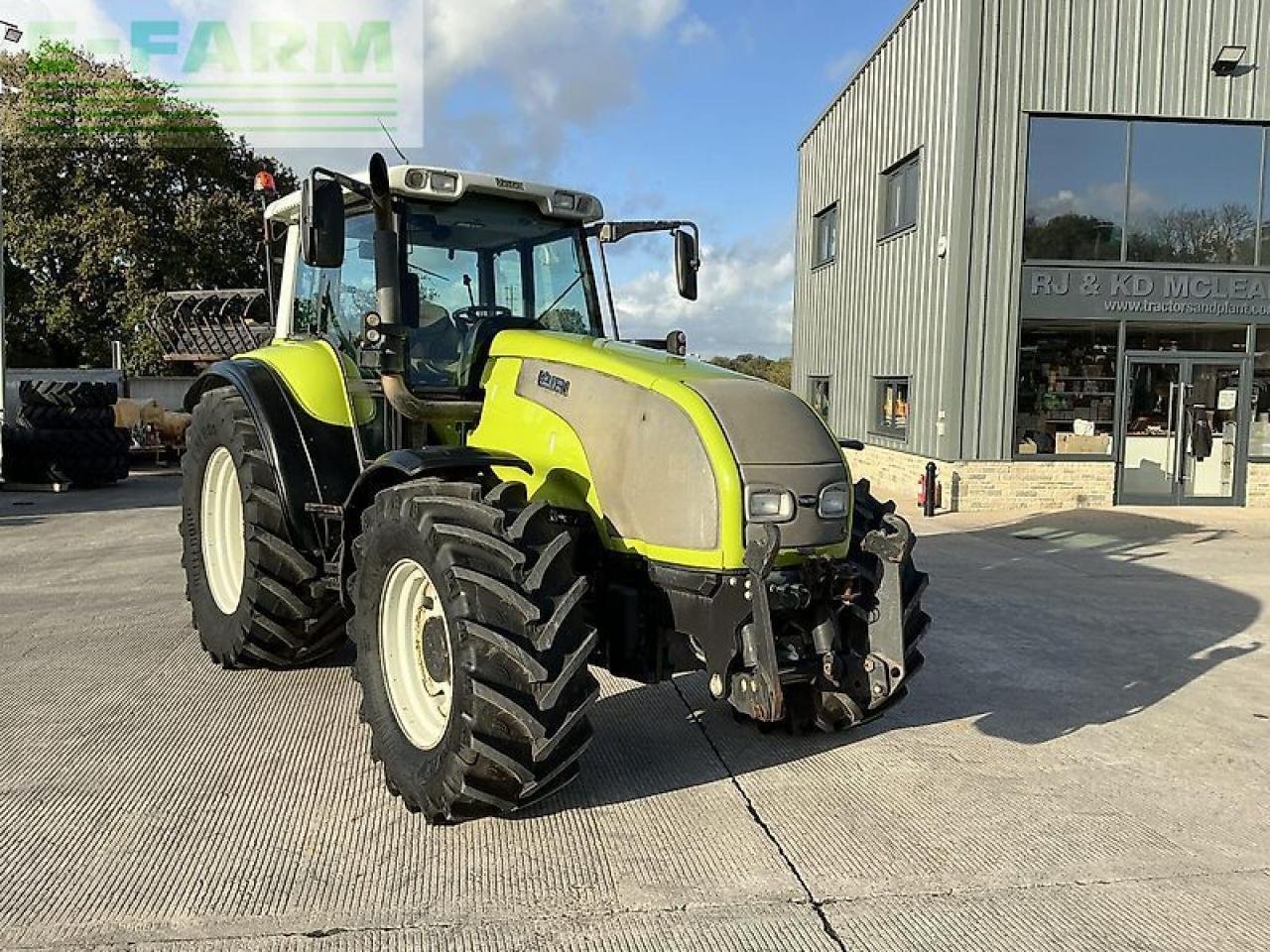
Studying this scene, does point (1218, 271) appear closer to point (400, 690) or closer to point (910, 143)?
point (910, 143)

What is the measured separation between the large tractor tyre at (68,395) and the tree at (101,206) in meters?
10.5

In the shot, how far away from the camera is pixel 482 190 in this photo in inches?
194

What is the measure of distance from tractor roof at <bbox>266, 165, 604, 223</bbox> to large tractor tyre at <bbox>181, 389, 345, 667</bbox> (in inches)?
50.6

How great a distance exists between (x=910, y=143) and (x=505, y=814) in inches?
525

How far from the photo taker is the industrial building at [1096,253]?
13.2m

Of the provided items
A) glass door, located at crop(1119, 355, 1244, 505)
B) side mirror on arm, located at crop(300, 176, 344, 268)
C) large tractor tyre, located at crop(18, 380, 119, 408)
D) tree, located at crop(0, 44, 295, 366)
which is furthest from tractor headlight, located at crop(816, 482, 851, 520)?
tree, located at crop(0, 44, 295, 366)

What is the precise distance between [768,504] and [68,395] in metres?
14.2

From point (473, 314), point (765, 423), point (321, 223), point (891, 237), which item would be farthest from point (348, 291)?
point (891, 237)

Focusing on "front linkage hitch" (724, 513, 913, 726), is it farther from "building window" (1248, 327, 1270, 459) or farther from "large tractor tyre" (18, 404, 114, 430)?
"large tractor tyre" (18, 404, 114, 430)

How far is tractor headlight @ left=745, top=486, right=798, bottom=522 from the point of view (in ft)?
12.0

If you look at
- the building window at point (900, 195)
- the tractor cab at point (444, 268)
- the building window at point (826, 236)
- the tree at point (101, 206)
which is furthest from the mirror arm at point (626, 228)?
the tree at point (101, 206)

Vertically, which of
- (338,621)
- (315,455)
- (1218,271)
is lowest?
(338,621)

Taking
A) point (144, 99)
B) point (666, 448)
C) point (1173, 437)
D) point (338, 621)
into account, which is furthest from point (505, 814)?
point (144, 99)

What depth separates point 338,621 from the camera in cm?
530
